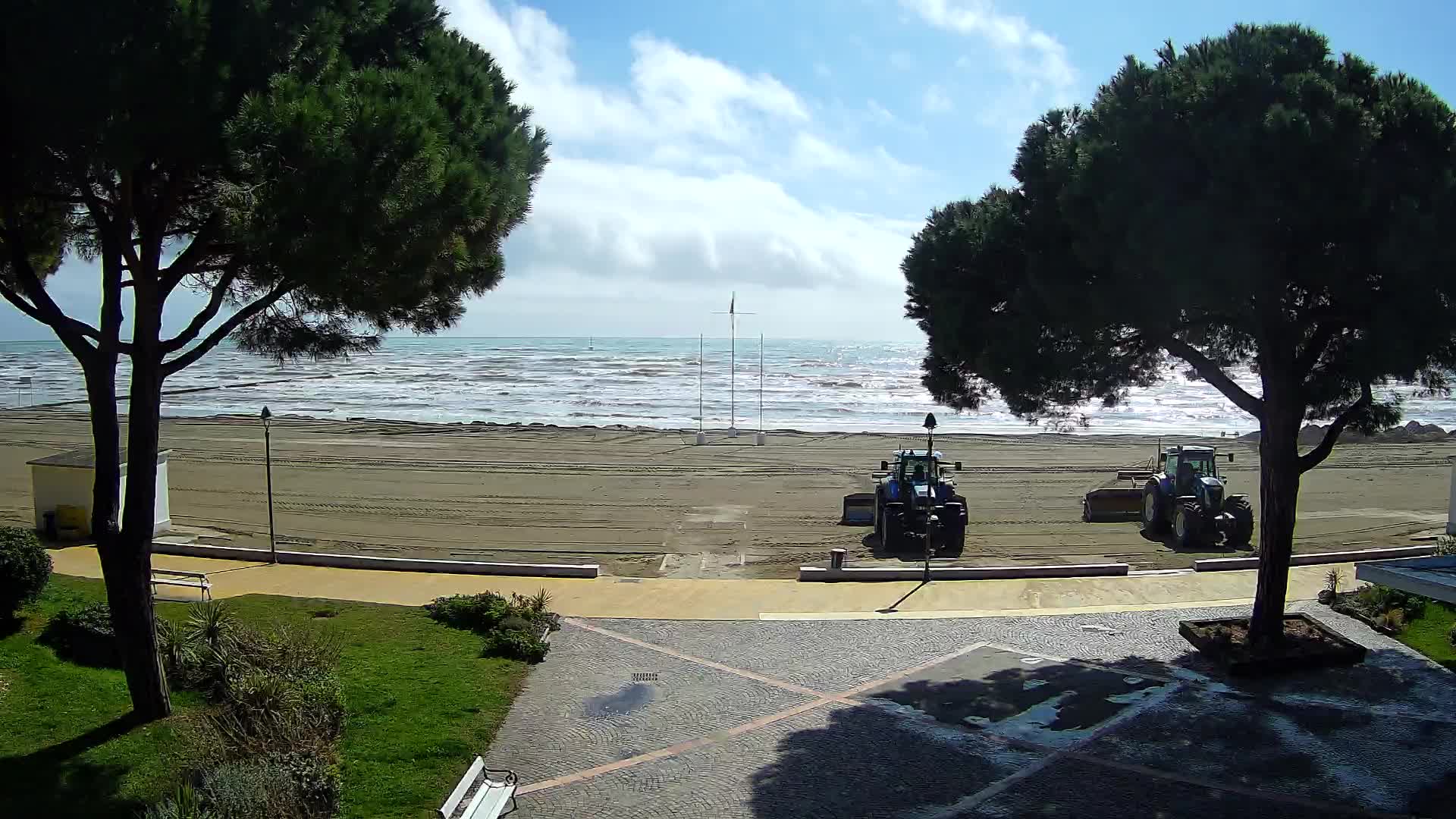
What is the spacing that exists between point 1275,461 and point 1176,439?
33559 mm

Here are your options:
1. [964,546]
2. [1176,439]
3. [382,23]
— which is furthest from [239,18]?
[1176,439]

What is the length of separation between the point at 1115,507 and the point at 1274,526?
480 inches

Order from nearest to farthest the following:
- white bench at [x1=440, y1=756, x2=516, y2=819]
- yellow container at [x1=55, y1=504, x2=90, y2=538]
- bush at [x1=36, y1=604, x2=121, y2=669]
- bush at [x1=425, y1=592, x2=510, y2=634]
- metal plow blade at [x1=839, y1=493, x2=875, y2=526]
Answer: white bench at [x1=440, y1=756, x2=516, y2=819]
bush at [x1=36, y1=604, x2=121, y2=669]
bush at [x1=425, y1=592, x2=510, y2=634]
yellow container at [x1=55, y1=504, x2=90, y2=538]
metal plow blade at [x1=839, y1=493, x2=875, y2=526]

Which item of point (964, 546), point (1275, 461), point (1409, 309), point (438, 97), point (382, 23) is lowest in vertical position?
point (964, 546)

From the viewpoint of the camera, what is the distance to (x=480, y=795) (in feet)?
22.5

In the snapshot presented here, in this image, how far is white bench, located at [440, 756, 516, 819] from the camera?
654 centimetres

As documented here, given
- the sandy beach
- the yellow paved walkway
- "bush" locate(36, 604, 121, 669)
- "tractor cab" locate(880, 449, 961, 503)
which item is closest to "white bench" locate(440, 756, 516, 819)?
"bush" locate(36, 604, 121, 669)

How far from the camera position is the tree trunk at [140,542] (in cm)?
765

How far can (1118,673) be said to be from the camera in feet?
34.4

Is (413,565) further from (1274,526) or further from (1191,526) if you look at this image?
(1191,526)

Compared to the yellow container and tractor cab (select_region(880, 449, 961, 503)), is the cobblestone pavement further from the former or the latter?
the yellow container

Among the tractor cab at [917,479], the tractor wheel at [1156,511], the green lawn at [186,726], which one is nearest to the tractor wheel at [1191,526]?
the tractor wheel at [1156,511]

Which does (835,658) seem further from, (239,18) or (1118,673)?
(239,18)

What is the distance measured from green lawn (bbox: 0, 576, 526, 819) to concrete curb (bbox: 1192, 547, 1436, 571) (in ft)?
37.1
